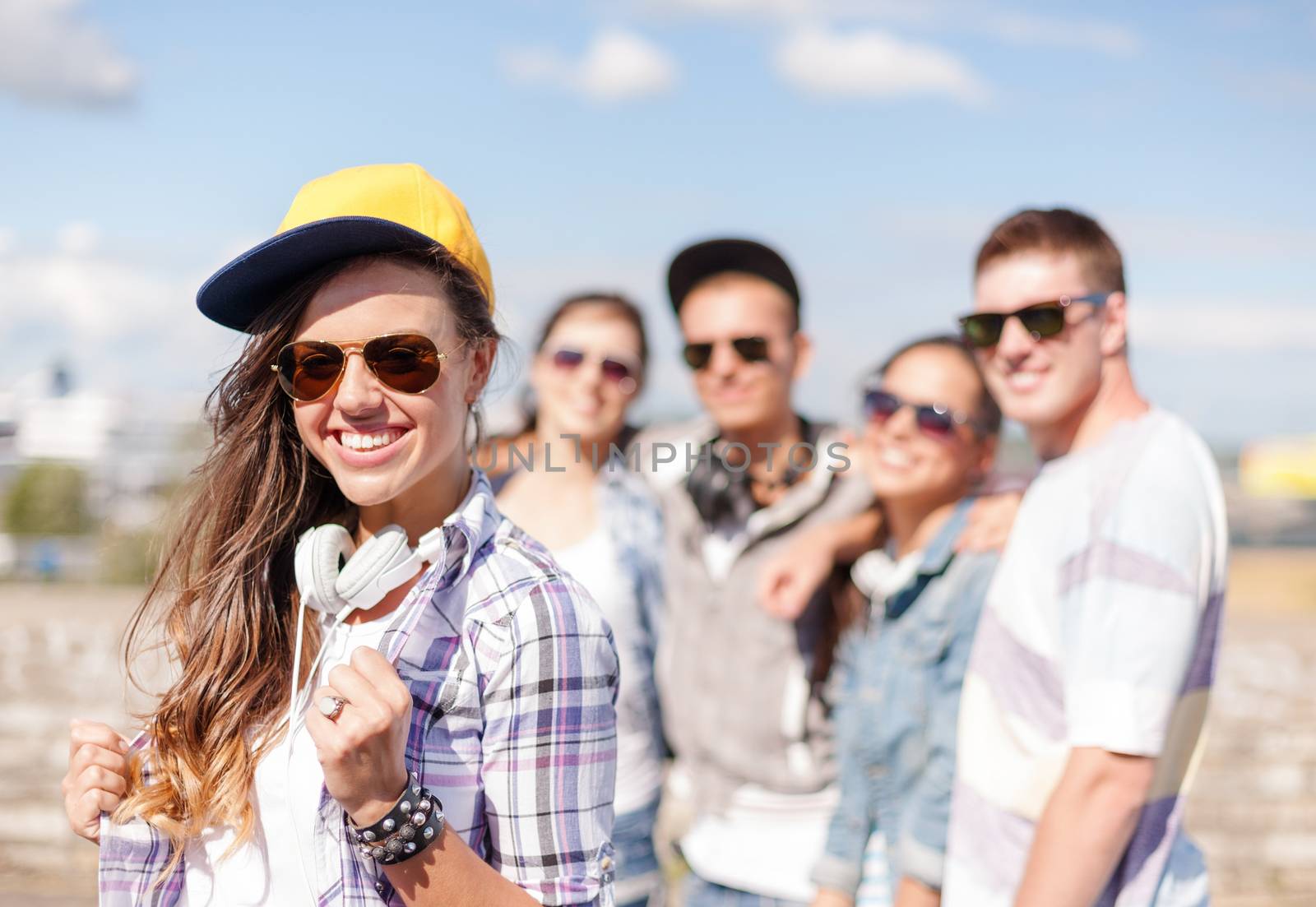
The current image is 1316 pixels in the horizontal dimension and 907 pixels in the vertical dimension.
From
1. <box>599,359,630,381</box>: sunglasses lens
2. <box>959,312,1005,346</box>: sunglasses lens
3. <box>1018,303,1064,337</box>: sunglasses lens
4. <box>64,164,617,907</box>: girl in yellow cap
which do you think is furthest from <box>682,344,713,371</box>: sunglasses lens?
<box>64,164,617,907</box>: girl in yellow cap

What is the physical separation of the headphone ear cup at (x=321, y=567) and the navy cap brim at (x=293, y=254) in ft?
1.22

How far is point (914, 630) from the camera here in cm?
278

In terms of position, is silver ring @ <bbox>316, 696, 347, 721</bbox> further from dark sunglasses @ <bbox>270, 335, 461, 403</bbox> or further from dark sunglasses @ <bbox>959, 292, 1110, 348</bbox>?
dark sunglasses @ <bbox>959, 292, 1110, 348</bbox>

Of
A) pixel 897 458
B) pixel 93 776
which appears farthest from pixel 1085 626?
pixel 93 776

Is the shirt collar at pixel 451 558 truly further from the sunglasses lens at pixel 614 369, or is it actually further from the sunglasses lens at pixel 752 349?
the sunglasses lens at pixel 614 369

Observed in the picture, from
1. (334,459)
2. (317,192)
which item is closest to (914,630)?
(334,459)

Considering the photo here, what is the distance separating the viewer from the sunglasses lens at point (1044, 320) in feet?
7.76

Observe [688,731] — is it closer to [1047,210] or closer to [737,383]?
[737,383]

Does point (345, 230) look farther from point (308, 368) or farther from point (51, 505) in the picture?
point (51, 505)

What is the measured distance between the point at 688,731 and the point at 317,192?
88.4 inches

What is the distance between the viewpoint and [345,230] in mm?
1584

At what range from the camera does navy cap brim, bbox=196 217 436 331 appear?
1.58 metres

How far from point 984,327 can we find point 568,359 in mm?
1752

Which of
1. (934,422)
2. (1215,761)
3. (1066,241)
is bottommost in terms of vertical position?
(1215,761)
